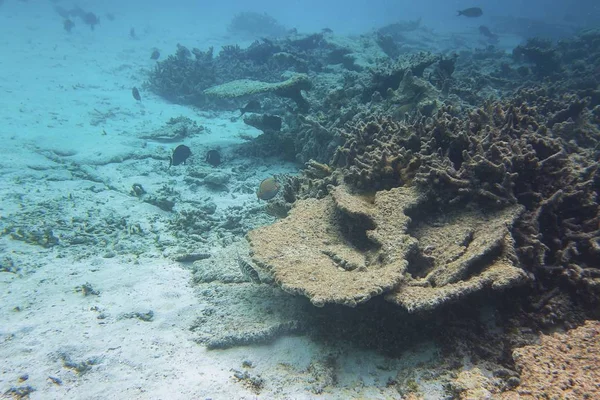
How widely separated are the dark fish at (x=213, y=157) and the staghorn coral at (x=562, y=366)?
303 inches

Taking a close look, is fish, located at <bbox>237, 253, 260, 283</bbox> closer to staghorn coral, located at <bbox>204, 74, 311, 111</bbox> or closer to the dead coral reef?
the dead coral reef

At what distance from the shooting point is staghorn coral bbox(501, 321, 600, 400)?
208 cm

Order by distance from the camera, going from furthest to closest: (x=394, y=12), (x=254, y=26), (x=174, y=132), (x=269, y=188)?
(x=394, y=12)
(x=254, y=26)
(x=174, y=132)
(x=269, y=188)

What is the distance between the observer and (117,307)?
13.5 ft

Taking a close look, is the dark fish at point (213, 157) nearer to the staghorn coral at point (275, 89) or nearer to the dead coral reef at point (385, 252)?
the staghorn coral at point (275, 89)

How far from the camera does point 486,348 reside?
8.65 feet

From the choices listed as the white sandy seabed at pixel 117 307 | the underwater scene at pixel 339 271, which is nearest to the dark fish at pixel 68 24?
the white sandy seabed at pixel 117 307

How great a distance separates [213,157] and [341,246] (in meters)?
6.08

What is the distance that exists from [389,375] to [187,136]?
10576 millimetres

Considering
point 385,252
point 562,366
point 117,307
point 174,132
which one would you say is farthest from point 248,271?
point 174,132

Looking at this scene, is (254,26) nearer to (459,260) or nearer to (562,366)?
(459,260)

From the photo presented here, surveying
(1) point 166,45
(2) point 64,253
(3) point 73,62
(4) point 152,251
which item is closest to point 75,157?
(2) point 64,253

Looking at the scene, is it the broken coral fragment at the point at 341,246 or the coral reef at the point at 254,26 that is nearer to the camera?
the broken coral fragment at the point at 341,246

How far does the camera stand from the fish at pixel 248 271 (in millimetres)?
4101
